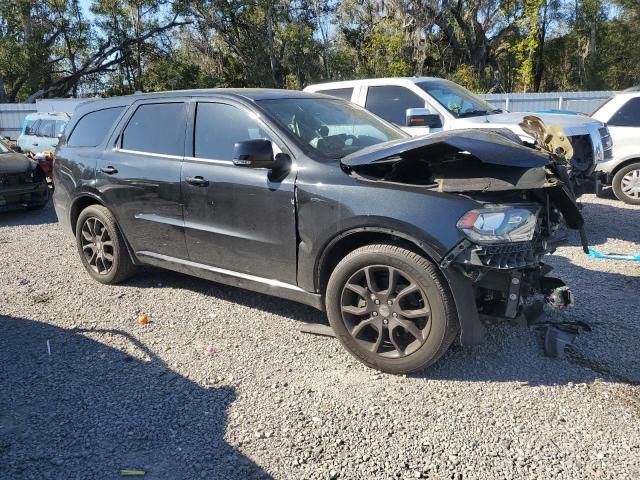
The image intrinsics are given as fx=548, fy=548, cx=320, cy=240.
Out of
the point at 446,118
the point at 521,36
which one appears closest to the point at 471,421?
the point at 446,118

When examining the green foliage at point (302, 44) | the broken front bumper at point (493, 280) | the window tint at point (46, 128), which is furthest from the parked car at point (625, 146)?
the green foliage at point (302, 44)

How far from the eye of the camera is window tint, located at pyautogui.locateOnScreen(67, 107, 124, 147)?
5367 mm

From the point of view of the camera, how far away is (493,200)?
329 cm

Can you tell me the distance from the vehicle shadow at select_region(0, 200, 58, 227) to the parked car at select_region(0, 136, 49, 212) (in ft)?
0.64

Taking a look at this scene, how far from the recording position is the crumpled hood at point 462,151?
326 cm

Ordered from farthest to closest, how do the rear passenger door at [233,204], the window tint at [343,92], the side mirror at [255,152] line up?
1. the window tint at [343,92]
2. the rear passenger door at [233,204]
3. the side mirror at [255,152]

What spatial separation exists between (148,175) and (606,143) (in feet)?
23.0

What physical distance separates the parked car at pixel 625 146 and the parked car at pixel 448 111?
1.94ft

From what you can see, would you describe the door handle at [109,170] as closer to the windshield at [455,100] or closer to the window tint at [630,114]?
the windshield at [455,100]

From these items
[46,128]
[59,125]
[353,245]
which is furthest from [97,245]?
[46,128]

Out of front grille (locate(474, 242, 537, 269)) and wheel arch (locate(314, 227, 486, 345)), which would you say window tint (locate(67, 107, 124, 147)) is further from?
front grille (locate(474, 242, 537, 269))

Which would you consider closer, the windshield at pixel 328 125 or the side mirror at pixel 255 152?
the side mirror at pixel 255 152

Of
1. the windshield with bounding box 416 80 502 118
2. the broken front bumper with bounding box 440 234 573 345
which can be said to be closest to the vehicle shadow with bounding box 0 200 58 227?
the windshield with bounding box 416 80 502 118

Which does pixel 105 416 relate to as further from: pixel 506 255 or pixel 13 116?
pixel 13 116
